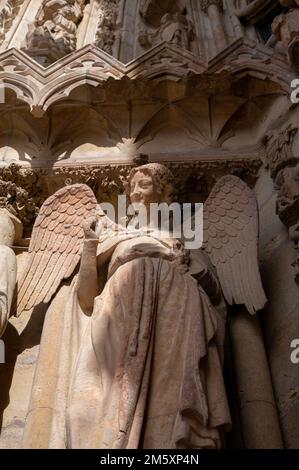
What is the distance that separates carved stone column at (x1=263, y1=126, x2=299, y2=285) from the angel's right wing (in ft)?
4.55

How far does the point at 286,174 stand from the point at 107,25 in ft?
17.3

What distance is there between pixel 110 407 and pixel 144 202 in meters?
1.98

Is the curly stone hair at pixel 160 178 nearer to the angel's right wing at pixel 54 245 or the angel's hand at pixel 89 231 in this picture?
the angel's right wing at pixel 54 245

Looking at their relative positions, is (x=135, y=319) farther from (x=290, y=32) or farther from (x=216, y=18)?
(x=216, y=18)

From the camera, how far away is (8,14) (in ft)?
31.7

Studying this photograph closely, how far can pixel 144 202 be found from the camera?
15.9ft

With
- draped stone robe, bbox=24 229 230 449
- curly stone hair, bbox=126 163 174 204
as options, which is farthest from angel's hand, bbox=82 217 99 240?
curly stone hair, bbox=126 163 174 204

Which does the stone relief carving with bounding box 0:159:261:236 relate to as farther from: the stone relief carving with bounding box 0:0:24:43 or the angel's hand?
the stone relief carving with bounding box 0:0:24:43

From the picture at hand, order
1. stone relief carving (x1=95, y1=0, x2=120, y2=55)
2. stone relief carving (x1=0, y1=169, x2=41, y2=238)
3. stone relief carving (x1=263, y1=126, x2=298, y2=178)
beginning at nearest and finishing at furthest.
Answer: stone relief carving (x1=263, y1=126, x2=298, y2=178)
stone relief carving (x1=0, y1=169, x2=41, y2=238)
stone relief carving (x1=95, y1=0, x2=120, y2=55)

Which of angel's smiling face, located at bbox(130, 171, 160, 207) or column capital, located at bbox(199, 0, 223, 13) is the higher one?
column capital, located at bbox(199, 0, 223, 13)

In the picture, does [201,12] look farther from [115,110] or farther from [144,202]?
[144,202]

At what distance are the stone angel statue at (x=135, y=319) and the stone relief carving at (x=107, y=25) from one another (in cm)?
425

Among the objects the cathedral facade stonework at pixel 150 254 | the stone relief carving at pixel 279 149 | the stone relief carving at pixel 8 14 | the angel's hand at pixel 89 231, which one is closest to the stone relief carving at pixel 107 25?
the cathedral facade stonework at pixel 150 254

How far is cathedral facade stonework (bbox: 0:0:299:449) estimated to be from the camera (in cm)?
335
